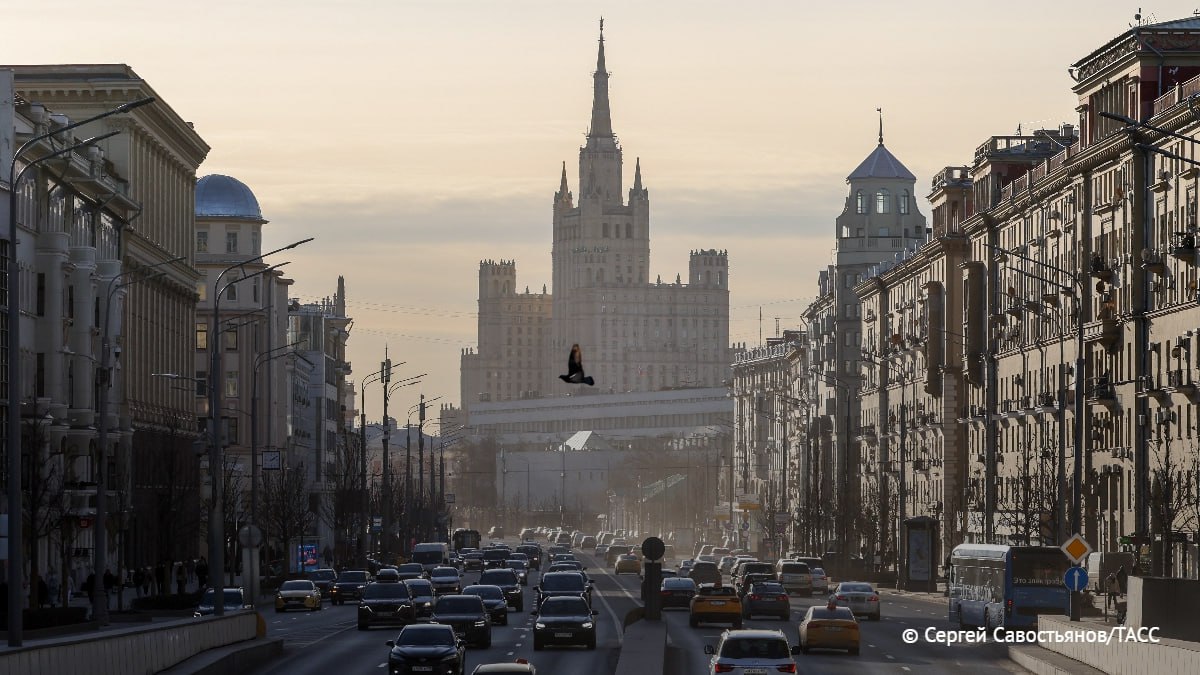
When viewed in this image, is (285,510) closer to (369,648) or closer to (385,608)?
(385,608)

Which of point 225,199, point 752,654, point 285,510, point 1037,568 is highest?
point 225,199

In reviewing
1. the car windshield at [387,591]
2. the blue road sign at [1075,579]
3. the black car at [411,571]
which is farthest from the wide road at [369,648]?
the black car at [411,571]

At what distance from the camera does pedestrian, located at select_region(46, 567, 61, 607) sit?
265ft

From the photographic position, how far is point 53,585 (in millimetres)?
84312

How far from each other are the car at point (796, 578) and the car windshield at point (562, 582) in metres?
31.8

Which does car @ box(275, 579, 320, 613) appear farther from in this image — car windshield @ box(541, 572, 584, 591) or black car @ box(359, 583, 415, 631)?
car windshield @ box(541, 572, 584, 591)

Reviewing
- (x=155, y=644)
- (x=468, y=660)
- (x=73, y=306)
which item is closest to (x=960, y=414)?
(x=73, y=306)

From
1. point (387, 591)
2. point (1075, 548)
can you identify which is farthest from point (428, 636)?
point (387, 591)

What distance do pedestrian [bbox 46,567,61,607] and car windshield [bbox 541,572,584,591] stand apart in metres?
17.6

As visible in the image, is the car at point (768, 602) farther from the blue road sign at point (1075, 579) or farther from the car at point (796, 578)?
the car at point (796, 578)

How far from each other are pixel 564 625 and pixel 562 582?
42.2 feet

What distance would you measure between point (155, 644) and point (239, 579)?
69.3 metres

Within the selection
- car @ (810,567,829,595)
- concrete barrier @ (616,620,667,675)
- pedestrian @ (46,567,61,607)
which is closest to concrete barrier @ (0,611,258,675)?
concrete barrier @ (616,620,667,675)

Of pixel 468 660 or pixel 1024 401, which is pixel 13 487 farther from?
pixel 1024 401
